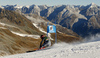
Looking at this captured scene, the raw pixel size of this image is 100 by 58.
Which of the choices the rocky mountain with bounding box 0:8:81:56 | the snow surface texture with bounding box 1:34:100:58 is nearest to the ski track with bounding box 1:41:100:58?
the snow surface texture with bounding box 1:34:100:58

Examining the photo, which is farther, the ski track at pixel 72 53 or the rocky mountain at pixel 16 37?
the rocky mountain at pixel 16 37

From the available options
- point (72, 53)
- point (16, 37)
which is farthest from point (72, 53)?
point (16, 37)

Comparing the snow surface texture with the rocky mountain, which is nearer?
the snow surface texture

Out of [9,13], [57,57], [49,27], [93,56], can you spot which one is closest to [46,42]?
[49,27]

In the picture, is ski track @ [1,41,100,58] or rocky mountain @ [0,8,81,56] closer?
ski track @ [1,41,100,58]

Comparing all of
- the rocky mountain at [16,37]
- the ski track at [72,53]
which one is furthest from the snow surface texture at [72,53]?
the rocky mountain at [16,37]

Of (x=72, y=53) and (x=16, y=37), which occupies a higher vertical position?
(x=72, y=53)

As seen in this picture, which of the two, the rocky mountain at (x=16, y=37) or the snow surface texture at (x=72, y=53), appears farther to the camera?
the rocky mountain at (x=16, y=37)

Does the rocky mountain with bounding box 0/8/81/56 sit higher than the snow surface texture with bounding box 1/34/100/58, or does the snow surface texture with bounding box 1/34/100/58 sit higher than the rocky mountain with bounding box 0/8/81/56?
the snow surface texture with bounding box 1/34/100/58

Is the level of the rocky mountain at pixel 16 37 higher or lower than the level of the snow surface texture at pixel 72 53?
lower

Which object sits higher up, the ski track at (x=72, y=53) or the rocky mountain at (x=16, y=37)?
the ski track at (x=72, y=53)

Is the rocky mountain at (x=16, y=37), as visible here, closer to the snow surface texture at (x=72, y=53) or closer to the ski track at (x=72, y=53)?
the snow surface texture at (x=72, y=53)

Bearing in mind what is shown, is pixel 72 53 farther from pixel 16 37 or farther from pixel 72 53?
pixel 16 37

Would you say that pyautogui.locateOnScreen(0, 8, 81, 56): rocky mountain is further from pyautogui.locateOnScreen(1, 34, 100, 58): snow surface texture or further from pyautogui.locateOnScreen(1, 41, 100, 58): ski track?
pyautogui.locateOnScreen(1, 41, 100, 58): ski track
